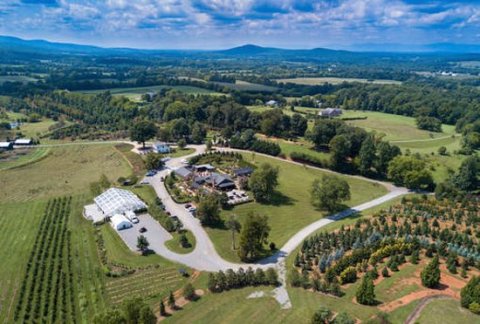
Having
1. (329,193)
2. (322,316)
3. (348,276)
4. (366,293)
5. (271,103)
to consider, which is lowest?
(348,276)

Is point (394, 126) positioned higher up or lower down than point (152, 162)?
higher up

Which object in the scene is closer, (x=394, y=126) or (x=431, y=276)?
(x=431, y=276)

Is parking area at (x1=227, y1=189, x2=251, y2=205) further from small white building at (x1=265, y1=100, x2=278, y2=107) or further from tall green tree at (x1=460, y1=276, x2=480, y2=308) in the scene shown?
small white building at (x1=265, y1=100, x2=278, y2=107)

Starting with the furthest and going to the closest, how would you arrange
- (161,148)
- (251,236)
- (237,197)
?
(161,148)
(237,197)
(251,236)

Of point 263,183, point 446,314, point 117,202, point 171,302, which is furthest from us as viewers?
point 263,183

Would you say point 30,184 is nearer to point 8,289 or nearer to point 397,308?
point 8,289

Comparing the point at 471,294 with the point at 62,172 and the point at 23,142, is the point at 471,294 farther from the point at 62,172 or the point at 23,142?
the point at 23,142

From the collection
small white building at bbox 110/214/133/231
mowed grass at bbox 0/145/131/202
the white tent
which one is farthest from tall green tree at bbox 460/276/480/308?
mowed grass at bbox 0/145/131/202

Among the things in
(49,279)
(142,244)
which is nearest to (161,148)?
(142,244)
